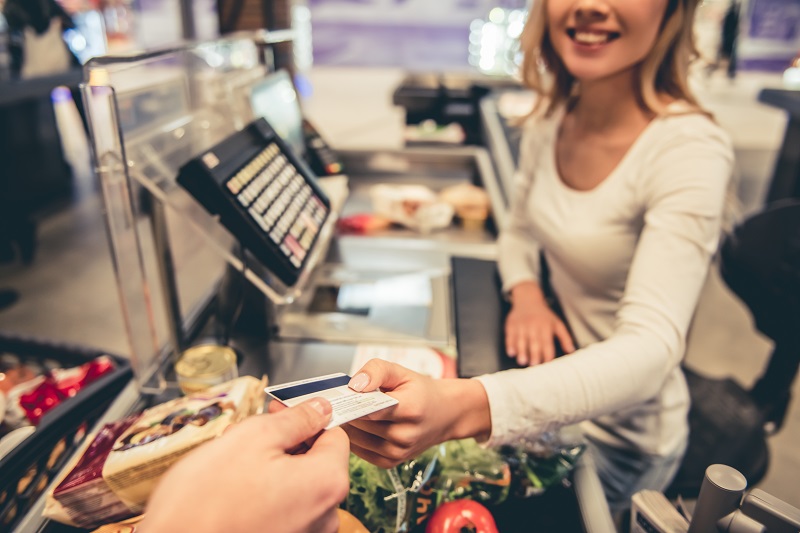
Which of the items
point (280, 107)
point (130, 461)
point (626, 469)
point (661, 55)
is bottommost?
point (626, 469)

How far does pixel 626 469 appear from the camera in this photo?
1198 millimetres

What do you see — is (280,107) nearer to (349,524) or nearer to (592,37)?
(592,37)

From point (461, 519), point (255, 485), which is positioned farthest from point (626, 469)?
point (255, 485)

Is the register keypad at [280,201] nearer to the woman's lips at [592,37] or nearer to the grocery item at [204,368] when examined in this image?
the grocery item at [204,368]

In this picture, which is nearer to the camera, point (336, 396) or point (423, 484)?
point (336, 396)

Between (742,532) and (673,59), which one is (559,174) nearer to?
(673,59)

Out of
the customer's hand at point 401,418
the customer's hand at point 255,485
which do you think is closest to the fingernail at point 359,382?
the customer's hand at point 401,418

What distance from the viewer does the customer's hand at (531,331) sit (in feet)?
3.46

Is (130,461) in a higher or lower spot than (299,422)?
lower

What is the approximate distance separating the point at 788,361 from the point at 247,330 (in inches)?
54.6

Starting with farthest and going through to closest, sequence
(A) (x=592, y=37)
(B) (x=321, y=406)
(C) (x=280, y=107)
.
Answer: (C) (x=280, y=107), (A) (x=592, y=37), (B) (x=321, y=406)

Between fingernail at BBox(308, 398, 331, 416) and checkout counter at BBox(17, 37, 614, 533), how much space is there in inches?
16.1

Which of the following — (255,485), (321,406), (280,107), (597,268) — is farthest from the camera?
(280,107)

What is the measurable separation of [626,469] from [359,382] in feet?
2.69
